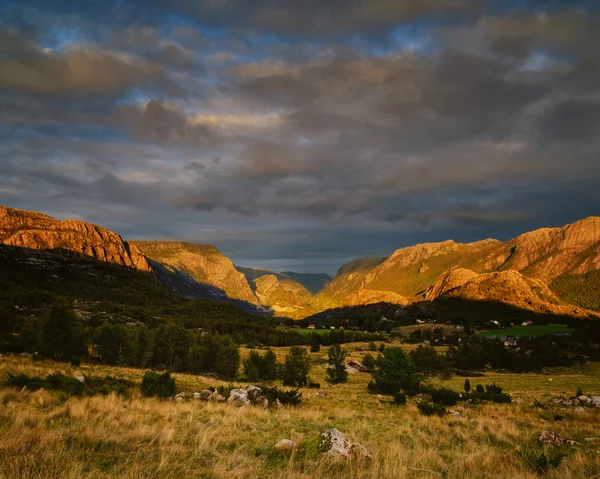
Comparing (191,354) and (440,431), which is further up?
(440,431)

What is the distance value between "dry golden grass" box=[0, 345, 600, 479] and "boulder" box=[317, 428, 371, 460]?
476 mm

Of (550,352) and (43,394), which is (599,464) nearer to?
(43,394)

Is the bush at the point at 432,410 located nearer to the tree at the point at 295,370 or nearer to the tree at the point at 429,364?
the tree at the point at 295,370

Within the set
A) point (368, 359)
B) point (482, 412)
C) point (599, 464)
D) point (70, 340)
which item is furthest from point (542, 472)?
point (368, 359)

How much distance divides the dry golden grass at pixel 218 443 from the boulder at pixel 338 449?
48 cm

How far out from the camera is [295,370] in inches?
1925

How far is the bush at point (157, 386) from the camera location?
21.9 metres

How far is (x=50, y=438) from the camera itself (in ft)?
28.0

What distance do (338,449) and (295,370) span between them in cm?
4123

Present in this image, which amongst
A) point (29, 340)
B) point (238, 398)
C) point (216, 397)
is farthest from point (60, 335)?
point (238, 398)

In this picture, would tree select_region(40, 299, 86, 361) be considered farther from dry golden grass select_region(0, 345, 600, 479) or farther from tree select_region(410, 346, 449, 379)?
tree select_region(410, 346, 449, 379)

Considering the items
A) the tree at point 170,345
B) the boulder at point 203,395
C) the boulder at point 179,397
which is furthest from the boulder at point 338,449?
the tree at point 170,345

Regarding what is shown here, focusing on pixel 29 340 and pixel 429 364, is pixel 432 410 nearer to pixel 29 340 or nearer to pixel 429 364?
pixel 29 340

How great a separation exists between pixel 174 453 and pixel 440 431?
1334cm
